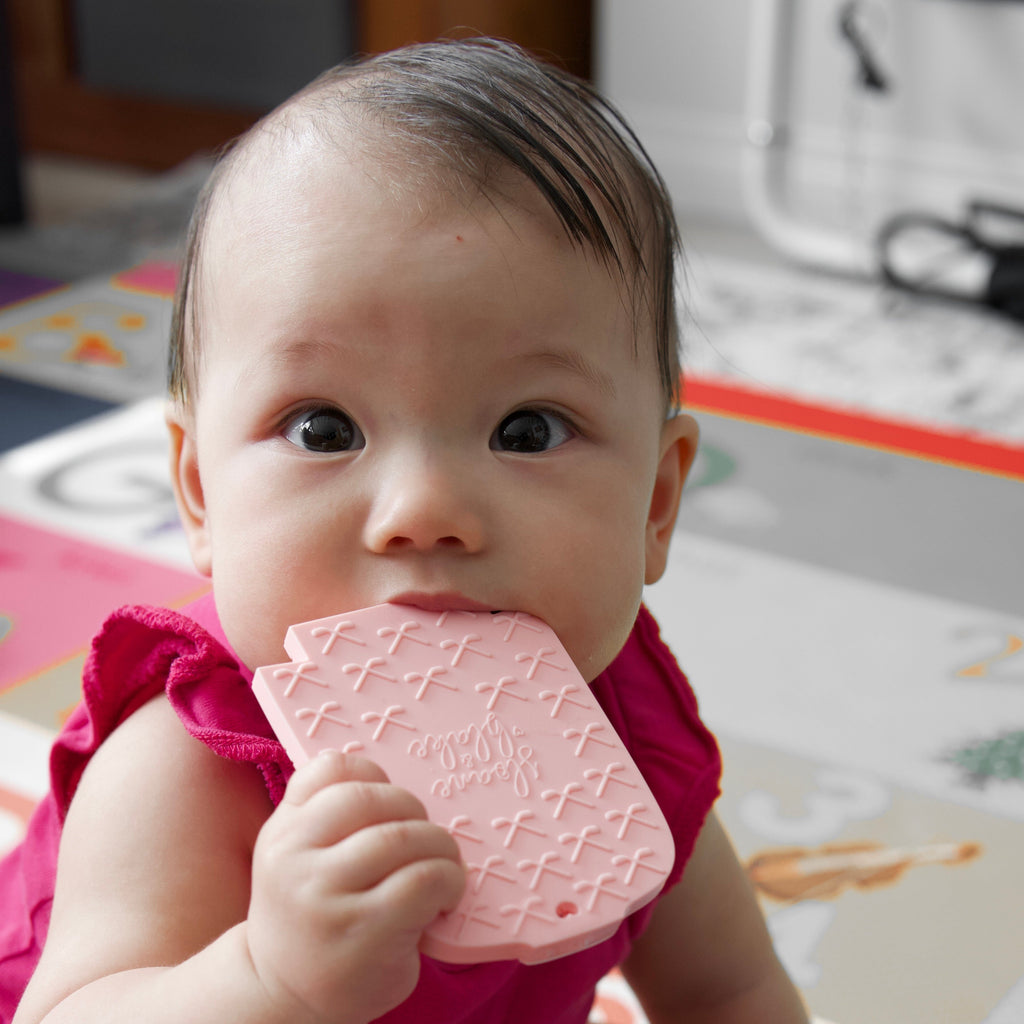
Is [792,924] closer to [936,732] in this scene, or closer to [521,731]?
[936,732]

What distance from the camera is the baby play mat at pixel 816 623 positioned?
2.43 feet

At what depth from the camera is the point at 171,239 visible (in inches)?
75.5

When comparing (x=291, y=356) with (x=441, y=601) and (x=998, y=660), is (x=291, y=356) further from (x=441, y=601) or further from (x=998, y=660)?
(x=998, y=660)

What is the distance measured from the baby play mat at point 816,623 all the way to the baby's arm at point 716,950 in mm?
58

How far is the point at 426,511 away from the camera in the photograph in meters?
0.46

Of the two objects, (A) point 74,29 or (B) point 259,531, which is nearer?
(B) point 259,531

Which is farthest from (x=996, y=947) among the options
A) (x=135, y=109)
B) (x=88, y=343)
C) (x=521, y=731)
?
(x=135, y=109)

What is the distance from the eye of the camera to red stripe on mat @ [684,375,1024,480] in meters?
1.30

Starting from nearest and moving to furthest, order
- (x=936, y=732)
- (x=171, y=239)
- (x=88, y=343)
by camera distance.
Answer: (x=936, y=732)
(x=88, y=343)
(x=171, y=239)

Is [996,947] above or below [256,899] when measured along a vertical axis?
below

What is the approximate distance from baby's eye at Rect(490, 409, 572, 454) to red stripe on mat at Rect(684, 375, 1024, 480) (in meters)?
0.86

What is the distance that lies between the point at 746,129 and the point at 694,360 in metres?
0.58

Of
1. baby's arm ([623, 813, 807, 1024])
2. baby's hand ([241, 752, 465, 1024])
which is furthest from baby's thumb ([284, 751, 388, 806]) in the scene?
baby's arm ([623, 813, 807, 1024])

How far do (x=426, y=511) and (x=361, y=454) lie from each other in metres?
0.04
